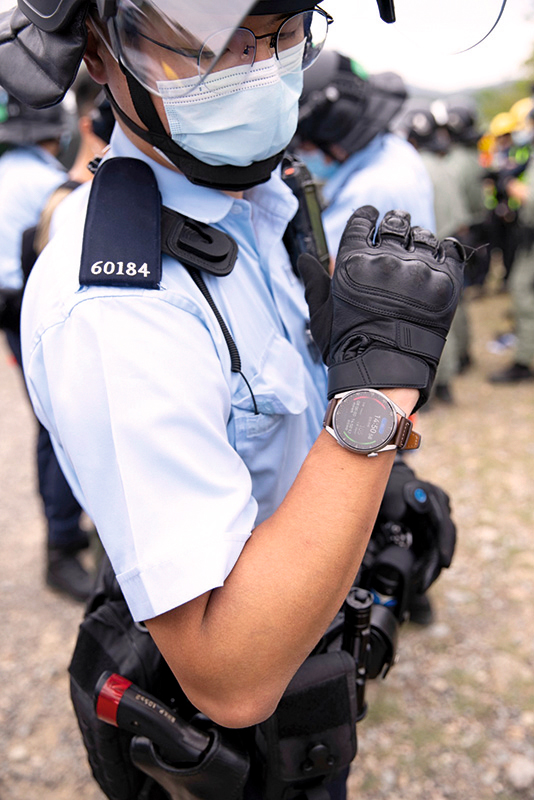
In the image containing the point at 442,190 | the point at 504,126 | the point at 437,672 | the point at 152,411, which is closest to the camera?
the point at 152,411

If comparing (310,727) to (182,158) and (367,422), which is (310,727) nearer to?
(367,422)

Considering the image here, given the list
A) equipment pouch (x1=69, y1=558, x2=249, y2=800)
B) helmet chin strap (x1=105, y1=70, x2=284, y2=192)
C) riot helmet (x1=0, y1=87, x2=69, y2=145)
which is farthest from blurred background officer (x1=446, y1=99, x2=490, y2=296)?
equipment pouch (x1=69, y1=558, x2=249, y2=800)

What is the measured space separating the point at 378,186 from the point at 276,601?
2475 mm

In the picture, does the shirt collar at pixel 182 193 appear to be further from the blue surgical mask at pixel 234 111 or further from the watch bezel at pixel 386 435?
the watch bezel at pixel 386 435

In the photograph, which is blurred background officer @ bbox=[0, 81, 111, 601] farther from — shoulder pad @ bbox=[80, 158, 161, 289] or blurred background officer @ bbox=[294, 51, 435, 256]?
shoulder pad @ bbox=[80, 158, 161, 289]

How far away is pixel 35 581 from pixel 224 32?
3328mm

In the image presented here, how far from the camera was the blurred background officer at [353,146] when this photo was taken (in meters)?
2.97

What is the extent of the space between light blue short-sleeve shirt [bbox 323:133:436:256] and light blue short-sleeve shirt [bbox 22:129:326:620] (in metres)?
1.80

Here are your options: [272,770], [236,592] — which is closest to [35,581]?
[272,770]

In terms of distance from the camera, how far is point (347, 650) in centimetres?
137

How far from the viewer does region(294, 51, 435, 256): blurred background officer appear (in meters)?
2.97

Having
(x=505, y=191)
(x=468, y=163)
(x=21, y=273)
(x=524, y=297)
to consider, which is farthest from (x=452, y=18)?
(x=505, y=191)

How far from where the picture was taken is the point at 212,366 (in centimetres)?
99

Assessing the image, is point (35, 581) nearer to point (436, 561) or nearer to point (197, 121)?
point (436, 561)
